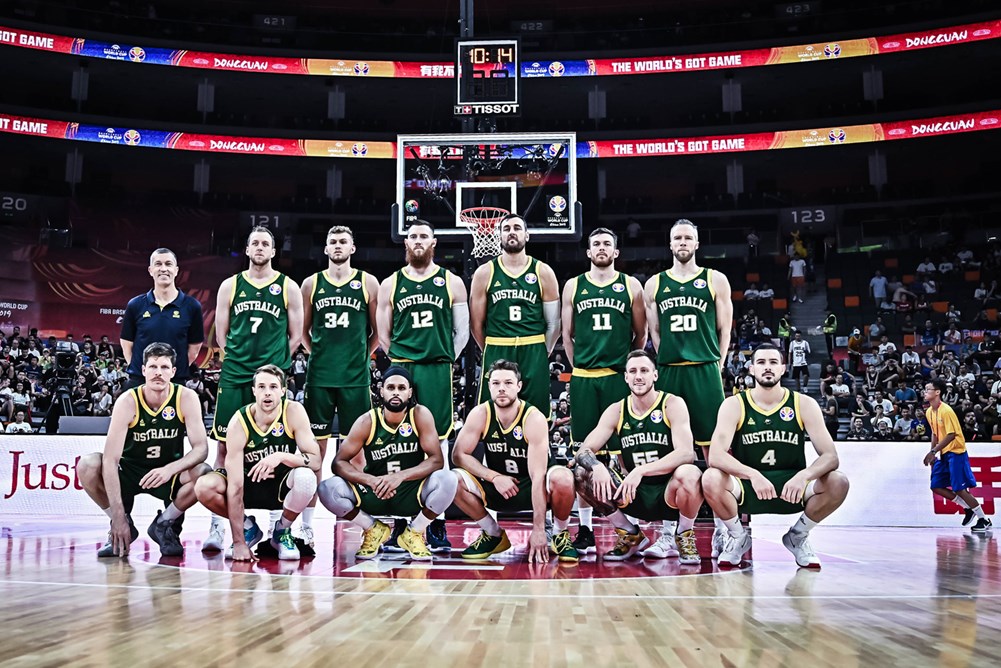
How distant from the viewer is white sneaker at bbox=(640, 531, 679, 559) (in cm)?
607

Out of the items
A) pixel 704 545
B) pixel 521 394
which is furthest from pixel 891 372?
pixel 521 394

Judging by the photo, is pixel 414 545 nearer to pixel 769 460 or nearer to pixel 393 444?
pixel 393 444

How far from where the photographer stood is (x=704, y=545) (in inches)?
273

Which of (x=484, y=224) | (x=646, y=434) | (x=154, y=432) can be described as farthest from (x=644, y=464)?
(x=484, y=224)

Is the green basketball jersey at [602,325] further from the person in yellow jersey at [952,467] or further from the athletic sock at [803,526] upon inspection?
the person in yellow jersey at [952,467]

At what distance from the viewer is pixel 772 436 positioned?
5.77 metres

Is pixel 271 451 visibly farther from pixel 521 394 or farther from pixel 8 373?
pixel 8 373

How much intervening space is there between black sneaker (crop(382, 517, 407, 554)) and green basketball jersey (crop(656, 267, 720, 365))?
7.54 feet

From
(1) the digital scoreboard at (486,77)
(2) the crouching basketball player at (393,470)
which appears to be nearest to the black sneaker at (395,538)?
(2) the crouching basketball player at (393,470)

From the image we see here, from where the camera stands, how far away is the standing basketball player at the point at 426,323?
6453 millimetres

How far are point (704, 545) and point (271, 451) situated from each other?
3577mm

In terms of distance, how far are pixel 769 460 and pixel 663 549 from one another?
1.01 meters

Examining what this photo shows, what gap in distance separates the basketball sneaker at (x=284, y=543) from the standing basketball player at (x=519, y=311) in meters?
1.79

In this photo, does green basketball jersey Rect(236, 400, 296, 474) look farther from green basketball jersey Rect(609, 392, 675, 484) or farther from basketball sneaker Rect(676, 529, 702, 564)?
basketball sneaker Rect(676, 529, 702, 564)
